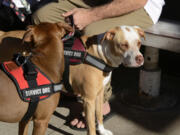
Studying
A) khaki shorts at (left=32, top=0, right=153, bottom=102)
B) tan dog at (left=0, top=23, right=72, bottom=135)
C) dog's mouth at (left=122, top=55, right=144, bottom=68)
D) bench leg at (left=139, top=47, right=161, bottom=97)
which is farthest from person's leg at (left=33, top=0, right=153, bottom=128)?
tan dog at (left=0, top=23, right=72, bottom=135)

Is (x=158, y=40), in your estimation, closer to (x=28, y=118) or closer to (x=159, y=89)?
(x=159, y=89)

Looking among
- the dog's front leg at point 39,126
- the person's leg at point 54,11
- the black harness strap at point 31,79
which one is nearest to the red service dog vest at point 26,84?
the black harness strap at point 31,79

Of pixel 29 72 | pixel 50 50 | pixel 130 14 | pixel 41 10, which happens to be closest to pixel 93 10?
pixel 130 14

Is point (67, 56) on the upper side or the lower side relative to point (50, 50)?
lower

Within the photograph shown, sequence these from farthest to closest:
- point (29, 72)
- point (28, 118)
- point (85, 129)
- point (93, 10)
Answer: point (85, 129) → point (93, 10) → point (28, 118) → point (29, 72)

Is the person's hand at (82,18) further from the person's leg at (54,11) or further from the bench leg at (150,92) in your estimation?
the bench leg at (150,92)

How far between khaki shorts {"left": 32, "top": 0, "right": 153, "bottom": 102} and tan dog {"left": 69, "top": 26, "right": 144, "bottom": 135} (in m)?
0.20

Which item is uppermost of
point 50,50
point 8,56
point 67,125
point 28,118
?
point 50,50

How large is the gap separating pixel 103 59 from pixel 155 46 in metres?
0.77

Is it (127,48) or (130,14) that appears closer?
(127,48)

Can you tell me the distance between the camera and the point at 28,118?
2.71 metres

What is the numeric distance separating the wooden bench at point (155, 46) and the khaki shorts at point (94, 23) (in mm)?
151

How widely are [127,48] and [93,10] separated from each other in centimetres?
68

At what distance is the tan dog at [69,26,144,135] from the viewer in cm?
297
